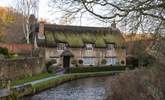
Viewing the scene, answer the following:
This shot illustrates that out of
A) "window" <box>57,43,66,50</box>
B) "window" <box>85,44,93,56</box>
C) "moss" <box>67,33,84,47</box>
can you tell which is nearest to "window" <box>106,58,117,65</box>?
"window" <box>85,44,93,56</box>

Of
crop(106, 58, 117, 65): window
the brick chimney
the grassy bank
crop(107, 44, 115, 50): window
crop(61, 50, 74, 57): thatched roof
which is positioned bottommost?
the grassy bank

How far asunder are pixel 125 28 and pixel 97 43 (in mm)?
46724

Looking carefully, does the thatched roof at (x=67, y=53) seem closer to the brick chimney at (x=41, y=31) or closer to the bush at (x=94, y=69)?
the brick chimney at (x=41, y=31)

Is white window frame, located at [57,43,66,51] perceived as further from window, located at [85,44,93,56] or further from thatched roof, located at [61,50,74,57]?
window, located at [85,44,93,56]

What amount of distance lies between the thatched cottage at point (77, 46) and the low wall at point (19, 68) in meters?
11.0

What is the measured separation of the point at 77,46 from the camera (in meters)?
53.8

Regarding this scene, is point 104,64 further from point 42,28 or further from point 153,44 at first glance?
point 153,44

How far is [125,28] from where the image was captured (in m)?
9.73

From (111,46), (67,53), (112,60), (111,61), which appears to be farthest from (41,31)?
(112,60)

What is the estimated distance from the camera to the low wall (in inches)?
1139

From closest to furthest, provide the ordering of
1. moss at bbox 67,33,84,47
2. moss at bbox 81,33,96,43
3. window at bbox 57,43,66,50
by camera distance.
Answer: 1. window at bbox 57,43,66,50
2. moss at bbox 67,33,84,47
3. moss at bbox 81,33,96,43

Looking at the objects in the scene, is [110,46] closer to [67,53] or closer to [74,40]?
[74,40]

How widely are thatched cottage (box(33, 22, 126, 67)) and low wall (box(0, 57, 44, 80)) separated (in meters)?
11.0

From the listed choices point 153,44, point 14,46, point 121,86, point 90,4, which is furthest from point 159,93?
point 14,46
